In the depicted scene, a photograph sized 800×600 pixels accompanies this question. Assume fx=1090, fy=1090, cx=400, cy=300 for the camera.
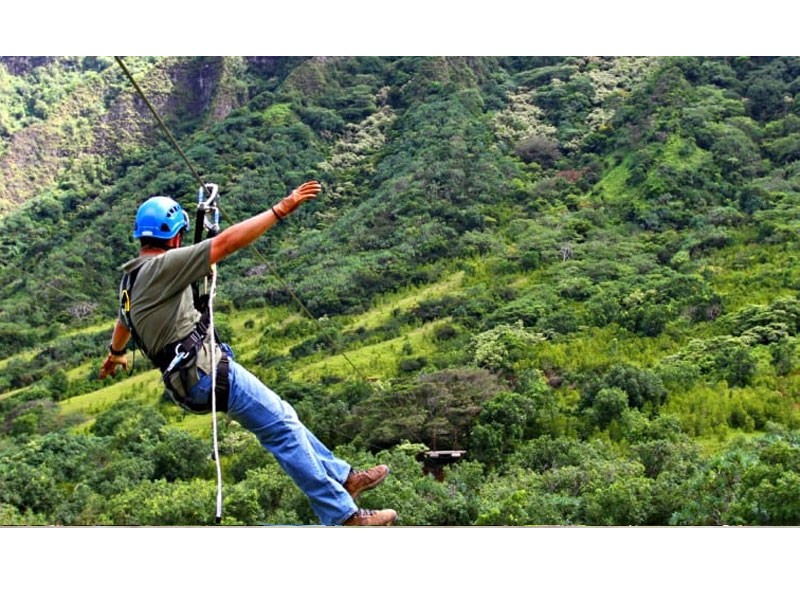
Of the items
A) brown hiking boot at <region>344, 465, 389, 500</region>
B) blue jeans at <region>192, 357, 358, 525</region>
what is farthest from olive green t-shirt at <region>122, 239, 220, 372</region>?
brown hiking boot at <region>344, 465, 389, 500</region>

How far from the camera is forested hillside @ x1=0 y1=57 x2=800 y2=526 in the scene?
10.8 meters

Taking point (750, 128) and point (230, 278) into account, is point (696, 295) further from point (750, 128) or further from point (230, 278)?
point (230, 278)

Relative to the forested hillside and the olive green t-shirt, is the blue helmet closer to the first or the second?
the olive green t-shirt

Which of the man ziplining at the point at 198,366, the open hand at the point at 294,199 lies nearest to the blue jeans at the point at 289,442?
the man ziplining at the point at 198,366

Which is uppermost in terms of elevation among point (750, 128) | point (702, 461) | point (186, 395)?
point (750, 128)

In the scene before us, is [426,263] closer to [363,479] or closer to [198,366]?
[363,479]

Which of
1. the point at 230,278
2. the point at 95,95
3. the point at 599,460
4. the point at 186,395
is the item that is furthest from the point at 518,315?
the point at 186,395

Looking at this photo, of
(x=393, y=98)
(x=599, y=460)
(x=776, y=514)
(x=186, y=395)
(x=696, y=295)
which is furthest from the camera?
(x=393, y=98)

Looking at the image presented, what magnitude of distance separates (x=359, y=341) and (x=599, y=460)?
5121 millimetres

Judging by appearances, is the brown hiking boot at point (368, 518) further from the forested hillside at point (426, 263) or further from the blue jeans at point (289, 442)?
the forested hillside at point (426, 263)

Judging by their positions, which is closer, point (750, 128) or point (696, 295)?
→ point (696, 295)

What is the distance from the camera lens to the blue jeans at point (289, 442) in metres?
3.63

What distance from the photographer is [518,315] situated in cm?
1355

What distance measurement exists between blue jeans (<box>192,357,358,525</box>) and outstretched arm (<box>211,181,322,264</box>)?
1.62ft
